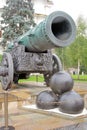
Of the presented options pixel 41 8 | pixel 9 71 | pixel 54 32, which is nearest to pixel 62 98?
pixel 54 32

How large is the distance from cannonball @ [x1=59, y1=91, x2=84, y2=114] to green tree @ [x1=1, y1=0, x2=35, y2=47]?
17380 mm

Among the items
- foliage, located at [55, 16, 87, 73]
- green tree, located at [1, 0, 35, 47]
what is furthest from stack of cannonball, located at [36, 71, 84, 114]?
foliage, located at [55, 16, 87, 73]

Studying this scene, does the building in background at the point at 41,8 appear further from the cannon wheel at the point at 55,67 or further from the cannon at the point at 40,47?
the cannon at the point at 40,47

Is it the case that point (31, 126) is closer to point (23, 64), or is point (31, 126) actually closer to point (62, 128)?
point (62, 128)

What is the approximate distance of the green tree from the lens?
2047cm

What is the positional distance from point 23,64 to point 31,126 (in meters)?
3.69

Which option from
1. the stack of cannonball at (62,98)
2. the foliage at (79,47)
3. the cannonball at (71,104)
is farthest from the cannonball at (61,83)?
the foliage at (79,47)

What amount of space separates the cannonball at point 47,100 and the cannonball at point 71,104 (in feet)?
0.40

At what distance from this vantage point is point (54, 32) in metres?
6.23

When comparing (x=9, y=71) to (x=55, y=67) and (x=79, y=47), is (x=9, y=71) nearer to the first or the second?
(x=55, y=67)

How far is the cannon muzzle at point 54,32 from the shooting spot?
5789 millimetres

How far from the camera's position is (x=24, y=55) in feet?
22.6

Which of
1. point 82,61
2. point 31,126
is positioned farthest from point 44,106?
point 82,61

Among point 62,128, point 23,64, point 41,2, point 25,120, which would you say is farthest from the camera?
point 41,2
